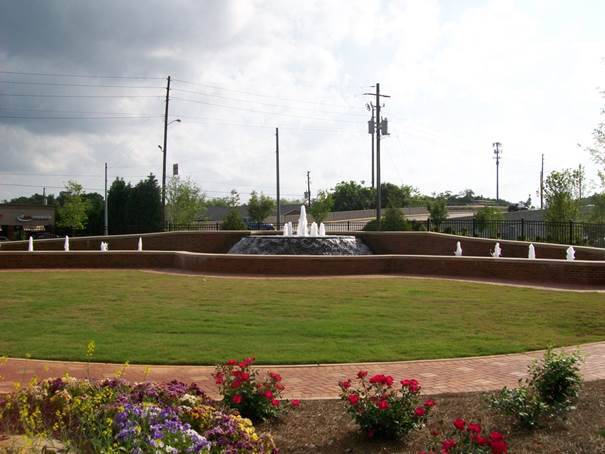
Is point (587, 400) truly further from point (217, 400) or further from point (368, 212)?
point (368, 212)

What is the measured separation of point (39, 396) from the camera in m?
4.98

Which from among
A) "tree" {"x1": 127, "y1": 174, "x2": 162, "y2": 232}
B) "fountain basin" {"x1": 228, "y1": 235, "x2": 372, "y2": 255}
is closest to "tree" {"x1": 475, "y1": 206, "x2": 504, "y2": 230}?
"fountain basin" {"x1": 228, "y1": 235, "x2": 372, "y2": 255}

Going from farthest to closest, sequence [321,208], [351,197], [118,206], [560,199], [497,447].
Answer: [351,197], [321,208], [118,206], [560,199], [497,447]

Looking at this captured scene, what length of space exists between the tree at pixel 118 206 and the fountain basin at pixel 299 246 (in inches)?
782

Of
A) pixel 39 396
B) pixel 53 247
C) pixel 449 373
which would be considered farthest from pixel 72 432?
pixel 53 247

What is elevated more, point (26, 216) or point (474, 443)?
point (26, 216)

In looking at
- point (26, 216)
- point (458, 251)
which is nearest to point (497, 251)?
point (458, 251)

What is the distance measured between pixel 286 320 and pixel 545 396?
18.8 feet

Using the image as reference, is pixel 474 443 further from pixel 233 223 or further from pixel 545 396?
pixel 233 223

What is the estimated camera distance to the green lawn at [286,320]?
836 centimetres

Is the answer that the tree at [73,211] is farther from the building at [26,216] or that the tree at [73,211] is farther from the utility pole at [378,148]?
the utility pole at [378,148]

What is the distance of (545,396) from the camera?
5.43 meters

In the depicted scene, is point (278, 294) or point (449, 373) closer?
point (449, 373)

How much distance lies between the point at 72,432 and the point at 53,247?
83.4 feet
